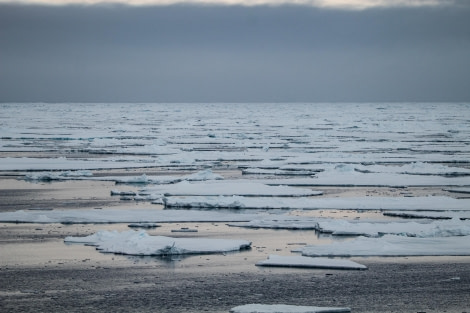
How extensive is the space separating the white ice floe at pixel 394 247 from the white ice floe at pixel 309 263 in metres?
0.29

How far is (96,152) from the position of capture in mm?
28234

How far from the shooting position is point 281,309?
7.37 m

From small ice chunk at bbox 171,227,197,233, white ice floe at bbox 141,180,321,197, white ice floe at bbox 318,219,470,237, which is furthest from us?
white ice floe at bbox 141,180,321,197

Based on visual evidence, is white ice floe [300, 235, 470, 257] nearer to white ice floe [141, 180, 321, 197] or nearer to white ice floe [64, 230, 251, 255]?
white ice floe [64, 230, 251, 255]

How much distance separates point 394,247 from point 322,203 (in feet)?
13.7

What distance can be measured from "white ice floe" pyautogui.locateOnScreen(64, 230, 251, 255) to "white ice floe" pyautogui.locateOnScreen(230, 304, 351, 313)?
2751 mm

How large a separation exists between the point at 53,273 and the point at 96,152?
768 inches

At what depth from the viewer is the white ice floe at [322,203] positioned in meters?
14.1

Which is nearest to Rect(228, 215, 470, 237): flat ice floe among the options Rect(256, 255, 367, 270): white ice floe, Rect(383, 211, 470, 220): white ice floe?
Rect(383, 211, 470, 220): white ice floe

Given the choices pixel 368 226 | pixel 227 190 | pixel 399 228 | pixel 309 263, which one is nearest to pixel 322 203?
pixel 227 190

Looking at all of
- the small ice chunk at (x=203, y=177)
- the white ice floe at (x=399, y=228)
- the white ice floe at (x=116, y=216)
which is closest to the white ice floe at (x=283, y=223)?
the white ice floe at (x=399, y=228)

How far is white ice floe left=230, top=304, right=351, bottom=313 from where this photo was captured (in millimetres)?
7312

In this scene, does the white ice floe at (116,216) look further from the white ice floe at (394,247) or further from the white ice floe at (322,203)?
the white ice floe at (394,247)

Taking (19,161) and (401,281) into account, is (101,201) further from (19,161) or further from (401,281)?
(19,161)
